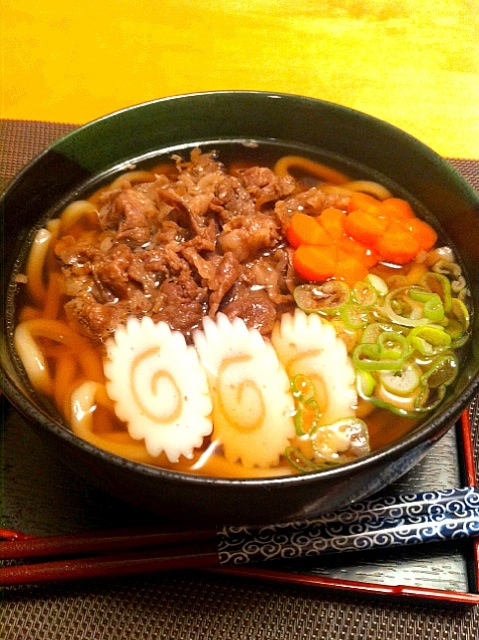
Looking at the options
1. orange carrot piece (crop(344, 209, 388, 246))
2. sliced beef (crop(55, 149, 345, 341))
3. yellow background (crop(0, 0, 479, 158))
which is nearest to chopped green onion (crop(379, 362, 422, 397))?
sliced beef (crop(55, 149, 345, 341))

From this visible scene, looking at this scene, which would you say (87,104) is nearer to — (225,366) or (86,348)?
(86,348)

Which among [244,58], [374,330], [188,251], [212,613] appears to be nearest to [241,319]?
[188,251]

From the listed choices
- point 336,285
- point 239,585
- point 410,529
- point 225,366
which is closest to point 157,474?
point 239,585

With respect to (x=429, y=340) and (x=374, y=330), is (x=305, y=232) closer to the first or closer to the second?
(x=374, y=330)

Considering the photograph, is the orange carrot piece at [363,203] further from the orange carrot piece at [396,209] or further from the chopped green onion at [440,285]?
the chopped green onion at [440,285]

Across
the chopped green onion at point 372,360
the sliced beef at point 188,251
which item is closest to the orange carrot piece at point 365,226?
the sliced beef at point 188,251
